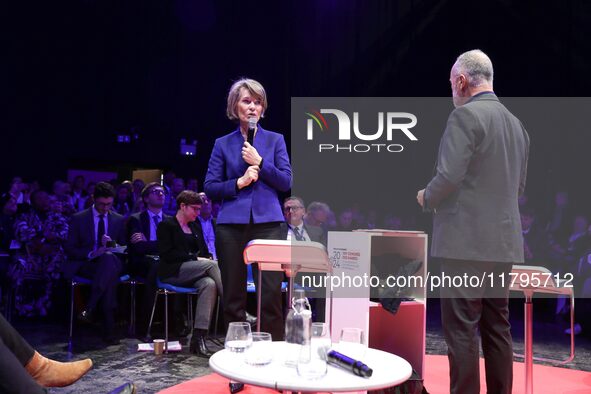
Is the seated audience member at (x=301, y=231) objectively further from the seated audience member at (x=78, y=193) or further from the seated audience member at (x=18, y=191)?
the seated audience member at (x=78, y=193)

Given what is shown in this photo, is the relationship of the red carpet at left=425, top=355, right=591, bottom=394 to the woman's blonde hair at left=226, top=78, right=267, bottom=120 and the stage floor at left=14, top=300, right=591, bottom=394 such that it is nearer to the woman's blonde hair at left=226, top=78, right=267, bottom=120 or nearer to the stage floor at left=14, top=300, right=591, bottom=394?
the stage floor at left=14, top=300, right=591, bottom=394

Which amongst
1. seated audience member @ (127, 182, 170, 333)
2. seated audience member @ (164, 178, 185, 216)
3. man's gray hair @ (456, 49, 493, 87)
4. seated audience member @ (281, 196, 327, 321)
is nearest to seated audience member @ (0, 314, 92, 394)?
man's gray hair @ (456, 49, 493, 87)

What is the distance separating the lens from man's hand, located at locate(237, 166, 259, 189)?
2.87m

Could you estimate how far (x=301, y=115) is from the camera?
31.2 ft

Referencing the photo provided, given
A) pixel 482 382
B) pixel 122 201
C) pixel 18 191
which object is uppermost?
pixel 18 191

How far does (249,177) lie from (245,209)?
19 centimetres

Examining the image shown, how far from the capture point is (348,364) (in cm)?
185

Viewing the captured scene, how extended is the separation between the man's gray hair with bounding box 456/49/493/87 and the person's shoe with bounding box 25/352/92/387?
2100 mm

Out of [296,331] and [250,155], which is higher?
[250,155]

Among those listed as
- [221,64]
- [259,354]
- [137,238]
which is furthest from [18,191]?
[259,354]

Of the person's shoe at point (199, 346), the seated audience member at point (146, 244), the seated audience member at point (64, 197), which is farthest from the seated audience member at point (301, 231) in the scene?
the seated audience member at point (64, 197)

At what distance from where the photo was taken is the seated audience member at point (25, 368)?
1.92 meters

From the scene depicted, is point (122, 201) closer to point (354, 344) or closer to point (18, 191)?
point (18, 191)

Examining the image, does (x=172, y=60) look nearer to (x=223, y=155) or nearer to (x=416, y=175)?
(x=416, y=175)
